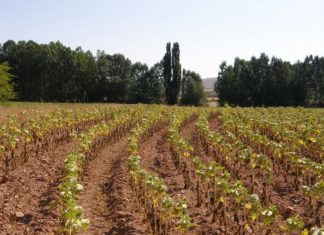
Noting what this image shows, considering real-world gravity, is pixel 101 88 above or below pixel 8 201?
above

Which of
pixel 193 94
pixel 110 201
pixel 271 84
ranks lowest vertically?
pixel 110 201

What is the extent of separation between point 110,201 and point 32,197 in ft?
6.45

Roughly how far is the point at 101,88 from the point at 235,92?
2302 cm

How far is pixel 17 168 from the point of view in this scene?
529 inches

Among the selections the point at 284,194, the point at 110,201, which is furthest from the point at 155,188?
the point at 284,194

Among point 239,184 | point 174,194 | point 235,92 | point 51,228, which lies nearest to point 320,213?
point 239,184

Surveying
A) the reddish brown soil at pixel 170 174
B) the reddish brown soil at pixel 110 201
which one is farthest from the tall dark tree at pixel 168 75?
the reddish brown soil at pixel 110 201

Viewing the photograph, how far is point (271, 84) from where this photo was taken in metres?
70.9

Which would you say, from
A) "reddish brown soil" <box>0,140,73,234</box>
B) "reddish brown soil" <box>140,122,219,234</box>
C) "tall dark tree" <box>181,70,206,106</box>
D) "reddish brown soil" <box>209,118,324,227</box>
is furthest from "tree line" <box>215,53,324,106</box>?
"reddish brown soil" <box>0,140,73,234</box>

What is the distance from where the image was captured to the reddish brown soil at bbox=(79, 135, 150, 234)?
8875 mm

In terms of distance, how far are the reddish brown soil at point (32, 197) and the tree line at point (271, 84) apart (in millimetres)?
57718

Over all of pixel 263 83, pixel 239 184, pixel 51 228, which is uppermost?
pixel 263 83

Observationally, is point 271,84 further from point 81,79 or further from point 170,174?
point 170,174

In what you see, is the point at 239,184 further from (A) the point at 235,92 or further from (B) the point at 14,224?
(A) the point at 235,92
